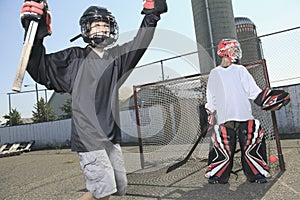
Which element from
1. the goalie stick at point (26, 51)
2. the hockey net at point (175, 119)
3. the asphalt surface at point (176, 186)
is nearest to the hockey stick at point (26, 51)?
the goalie stick at point (26, 51)

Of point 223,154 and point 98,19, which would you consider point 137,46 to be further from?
point 223,154

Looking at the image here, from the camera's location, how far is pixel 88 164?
6.30ft

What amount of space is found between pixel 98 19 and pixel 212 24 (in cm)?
642

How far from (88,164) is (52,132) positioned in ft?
40.4

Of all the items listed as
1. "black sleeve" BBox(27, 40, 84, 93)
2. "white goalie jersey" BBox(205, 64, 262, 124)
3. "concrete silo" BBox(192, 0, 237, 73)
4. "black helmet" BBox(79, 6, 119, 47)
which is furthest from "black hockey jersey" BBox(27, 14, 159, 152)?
"concrete silo" BBox(192, 0, 237, 73)

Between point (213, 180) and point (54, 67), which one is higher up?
point (54, 67)

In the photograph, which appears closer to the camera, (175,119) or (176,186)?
(176,186)

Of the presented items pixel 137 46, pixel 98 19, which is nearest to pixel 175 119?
pixel 137 46

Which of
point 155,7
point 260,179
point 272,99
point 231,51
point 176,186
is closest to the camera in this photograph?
point 155,7

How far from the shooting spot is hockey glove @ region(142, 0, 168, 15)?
2.06 meters

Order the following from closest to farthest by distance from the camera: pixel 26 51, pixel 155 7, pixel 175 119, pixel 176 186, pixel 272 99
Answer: pixel 26 51 → pixel 155 7 → pixel 272 99 → pixel 176 186 → pixel 175 119

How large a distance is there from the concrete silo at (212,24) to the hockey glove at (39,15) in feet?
20.7

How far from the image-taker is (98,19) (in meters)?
2.09

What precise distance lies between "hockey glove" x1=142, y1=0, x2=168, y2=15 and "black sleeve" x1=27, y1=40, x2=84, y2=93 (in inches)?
23.2
